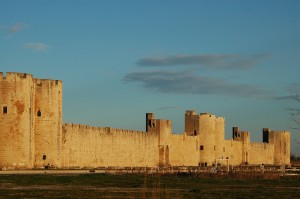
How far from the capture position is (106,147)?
51.0m

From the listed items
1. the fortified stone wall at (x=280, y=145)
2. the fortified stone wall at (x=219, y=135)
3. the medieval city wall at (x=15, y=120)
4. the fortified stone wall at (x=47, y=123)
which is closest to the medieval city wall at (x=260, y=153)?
the fortified stone wall at (x=280, y=145)

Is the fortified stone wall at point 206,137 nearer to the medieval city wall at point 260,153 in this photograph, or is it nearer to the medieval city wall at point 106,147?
the medieval city wall at point 106,147

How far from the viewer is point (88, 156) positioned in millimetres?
48156

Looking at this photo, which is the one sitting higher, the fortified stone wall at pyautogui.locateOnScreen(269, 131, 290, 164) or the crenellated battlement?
the crenellated battlement

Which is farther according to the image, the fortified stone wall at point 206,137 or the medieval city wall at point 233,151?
the medieval city wall at point 233,151

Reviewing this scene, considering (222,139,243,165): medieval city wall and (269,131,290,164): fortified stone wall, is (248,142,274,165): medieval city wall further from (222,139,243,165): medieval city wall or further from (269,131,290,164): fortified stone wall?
(222,139,243,165): medieval city wall

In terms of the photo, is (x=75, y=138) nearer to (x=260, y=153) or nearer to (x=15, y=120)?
(x=15, y=120)

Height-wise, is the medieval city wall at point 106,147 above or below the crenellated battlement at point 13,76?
below

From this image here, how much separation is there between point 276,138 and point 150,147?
41552mm

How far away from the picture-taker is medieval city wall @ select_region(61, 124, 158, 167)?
45891 mm

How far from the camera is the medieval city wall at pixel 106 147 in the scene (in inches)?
1807

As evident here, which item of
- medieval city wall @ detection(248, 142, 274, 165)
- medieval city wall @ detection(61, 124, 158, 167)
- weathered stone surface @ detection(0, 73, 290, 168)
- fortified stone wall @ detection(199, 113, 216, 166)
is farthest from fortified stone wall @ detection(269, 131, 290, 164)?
medieval city wall @ detection(61, 124, 158, 167)

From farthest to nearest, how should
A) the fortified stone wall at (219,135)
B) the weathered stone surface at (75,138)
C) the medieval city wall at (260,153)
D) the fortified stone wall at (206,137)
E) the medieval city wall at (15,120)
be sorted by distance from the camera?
the medieval city wall at (260,153), the fortified stone wall at (219,135), the fortified stone wall at (206,137), the weathered stone surface at (75,138), the medieval city wall at (15,120)

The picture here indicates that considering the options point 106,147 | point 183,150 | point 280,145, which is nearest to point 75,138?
point 106,147
